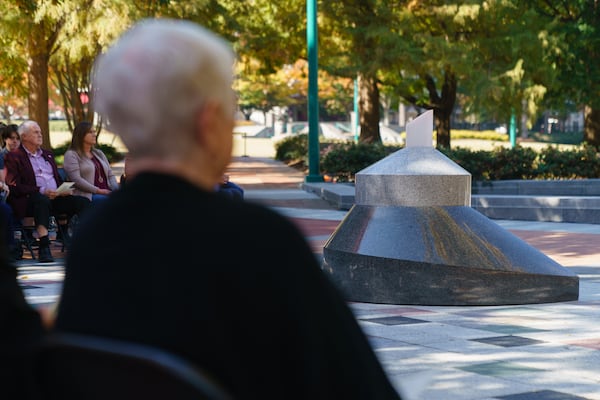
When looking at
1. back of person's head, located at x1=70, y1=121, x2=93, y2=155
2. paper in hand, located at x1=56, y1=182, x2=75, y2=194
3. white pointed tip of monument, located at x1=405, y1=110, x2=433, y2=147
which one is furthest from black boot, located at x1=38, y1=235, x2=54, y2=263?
white pointed tip of monument, located at x1=405, y1=110, x2=433, y2=147

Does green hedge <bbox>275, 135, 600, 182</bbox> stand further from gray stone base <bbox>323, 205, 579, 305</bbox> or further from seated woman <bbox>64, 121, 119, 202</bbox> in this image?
gray stone base <bbox>323, 205, 579, 305</bbox>

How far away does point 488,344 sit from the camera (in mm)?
7066

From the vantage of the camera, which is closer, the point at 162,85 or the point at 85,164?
the point at 162,85

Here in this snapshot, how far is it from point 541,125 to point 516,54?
71040mm

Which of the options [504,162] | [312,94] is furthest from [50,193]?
[504,162]

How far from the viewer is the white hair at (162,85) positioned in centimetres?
204

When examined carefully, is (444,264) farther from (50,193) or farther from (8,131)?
(8,131)

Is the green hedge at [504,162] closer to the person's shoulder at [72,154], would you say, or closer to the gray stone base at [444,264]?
the person's shoulder at [72,154]

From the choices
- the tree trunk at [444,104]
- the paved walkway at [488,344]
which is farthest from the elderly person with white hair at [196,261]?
the tree trunk at [444,104]

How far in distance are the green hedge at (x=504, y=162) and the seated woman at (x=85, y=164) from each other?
1337 cm

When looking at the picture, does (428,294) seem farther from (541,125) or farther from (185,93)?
(541,125)

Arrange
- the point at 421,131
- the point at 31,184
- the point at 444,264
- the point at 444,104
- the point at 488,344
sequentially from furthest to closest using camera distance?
the point at 444,104
the point at 31,184
the point at 421,131
the point at 444,264
the point at 488,344

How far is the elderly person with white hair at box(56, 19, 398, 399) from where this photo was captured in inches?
75.4

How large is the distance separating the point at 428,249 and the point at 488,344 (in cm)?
201
